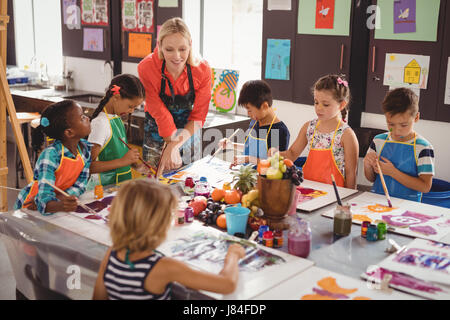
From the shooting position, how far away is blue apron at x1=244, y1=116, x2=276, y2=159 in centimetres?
269

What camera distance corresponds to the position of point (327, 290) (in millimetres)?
1344

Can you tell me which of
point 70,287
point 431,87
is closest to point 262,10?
point 431,87

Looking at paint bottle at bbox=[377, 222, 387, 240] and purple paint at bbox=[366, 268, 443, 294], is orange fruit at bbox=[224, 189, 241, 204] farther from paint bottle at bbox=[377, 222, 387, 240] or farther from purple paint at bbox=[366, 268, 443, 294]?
purple paint at bbox=[366, 268, 443, 294]

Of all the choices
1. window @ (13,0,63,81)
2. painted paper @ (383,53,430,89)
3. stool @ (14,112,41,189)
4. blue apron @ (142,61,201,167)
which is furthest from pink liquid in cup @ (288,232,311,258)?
window @ (13,0,63,81)

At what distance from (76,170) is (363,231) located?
1215 mm

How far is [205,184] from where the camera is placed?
2.20 m

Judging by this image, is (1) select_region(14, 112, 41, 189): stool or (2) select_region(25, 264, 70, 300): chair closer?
(2) select_region(25, 264, 70, 300): chair

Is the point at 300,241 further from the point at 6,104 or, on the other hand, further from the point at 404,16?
the point at 6,104

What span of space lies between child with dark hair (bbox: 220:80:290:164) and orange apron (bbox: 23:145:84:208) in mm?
776

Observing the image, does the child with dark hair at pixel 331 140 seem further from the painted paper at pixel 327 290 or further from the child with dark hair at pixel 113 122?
the painted paper at pixel 327 290

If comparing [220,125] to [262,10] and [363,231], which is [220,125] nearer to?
[262,10]

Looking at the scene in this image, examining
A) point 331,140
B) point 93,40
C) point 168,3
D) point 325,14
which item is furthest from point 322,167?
point 93,40

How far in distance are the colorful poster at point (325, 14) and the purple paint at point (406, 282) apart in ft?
7.98

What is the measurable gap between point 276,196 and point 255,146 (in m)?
1.00
